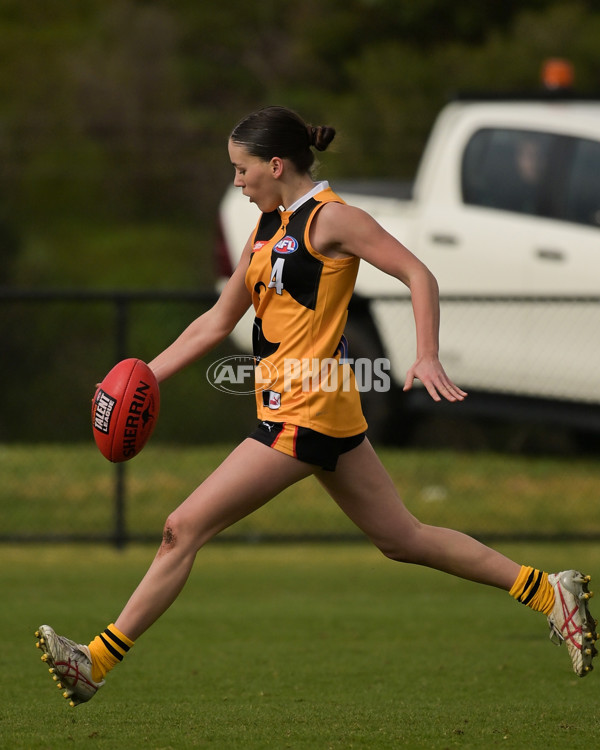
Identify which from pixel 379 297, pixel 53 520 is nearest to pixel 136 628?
pixel 379 297

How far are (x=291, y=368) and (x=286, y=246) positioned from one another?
398 millimetres

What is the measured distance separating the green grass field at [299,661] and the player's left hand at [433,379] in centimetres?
111

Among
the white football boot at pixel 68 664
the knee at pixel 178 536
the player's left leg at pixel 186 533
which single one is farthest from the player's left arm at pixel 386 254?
the white football boot at pixel 68 664

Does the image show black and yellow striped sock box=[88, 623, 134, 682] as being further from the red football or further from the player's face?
the player's face

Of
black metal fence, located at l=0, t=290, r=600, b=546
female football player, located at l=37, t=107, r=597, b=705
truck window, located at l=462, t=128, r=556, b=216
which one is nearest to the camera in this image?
female football player, located at l=37, t=107, r=597, b=705

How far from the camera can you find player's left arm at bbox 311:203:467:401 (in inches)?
175

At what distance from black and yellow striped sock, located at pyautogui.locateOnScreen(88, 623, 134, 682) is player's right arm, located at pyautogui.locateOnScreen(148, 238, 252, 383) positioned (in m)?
0.92

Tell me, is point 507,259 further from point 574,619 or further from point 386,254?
point 386,254

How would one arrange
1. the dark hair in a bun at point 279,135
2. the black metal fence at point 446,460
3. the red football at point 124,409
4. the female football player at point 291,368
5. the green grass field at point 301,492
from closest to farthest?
the female football player at point 291,368 < the dark hair in a bun at point 279,135 < the red football at point 124,409 < the black metal fence at point 446,460 < the green grass field at point 301,492

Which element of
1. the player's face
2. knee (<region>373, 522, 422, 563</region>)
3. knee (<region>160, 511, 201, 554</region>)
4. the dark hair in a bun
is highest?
the dark hair in a bun

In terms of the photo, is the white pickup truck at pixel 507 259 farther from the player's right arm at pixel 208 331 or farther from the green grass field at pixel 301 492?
the player's right arm at pixel 208 331

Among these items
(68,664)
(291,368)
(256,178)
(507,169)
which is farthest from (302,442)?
(507,169)

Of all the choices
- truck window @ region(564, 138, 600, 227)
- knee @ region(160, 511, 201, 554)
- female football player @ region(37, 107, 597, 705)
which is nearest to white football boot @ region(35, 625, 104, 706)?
female football player @ region(37, 107, 597, 705)

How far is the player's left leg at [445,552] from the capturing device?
4773 millimetres
